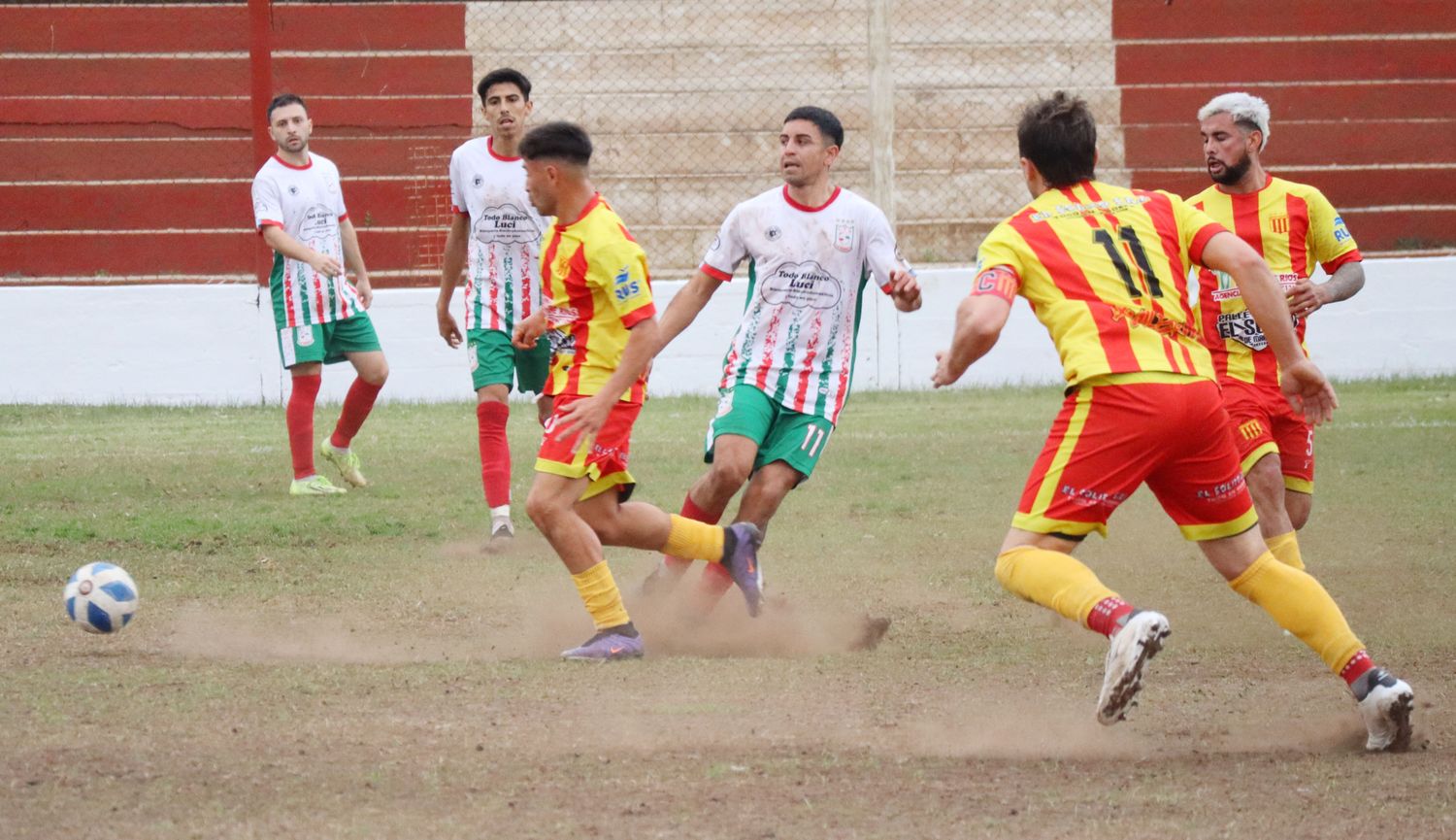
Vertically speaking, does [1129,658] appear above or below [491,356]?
below

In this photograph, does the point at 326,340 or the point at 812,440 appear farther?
the point at 326,340

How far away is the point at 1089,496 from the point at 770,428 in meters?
2.16

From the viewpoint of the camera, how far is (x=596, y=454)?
19.9ft

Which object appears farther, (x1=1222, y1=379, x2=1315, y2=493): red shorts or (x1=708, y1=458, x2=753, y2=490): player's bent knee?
(x1=708, y1=458, x2=753, y2=490): player's bent knee

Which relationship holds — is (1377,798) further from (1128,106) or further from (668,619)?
(1128,106)

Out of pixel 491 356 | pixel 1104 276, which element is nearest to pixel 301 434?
pixel 491 356

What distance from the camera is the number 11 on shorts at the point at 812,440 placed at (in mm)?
6852

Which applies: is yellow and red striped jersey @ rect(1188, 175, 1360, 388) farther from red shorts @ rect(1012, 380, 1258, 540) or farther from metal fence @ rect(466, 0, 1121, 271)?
metal fence @ rect(466, 0, 1121, 271)

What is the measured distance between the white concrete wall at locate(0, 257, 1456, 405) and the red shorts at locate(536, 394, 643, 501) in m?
9.24

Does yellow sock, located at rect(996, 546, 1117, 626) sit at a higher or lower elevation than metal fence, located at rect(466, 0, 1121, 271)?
lower

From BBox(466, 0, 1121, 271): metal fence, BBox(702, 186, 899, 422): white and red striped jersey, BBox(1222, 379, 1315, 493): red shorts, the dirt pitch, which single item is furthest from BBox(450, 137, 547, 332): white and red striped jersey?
BBox(466, 0, 1121, 271): metal fence

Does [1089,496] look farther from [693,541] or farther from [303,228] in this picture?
[303,228]

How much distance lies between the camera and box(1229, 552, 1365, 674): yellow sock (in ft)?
16.1

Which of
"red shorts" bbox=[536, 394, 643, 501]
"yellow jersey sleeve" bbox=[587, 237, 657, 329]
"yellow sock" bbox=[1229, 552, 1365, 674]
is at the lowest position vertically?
"yellow sock" bbox=[1229, 552, 1365, 674]
